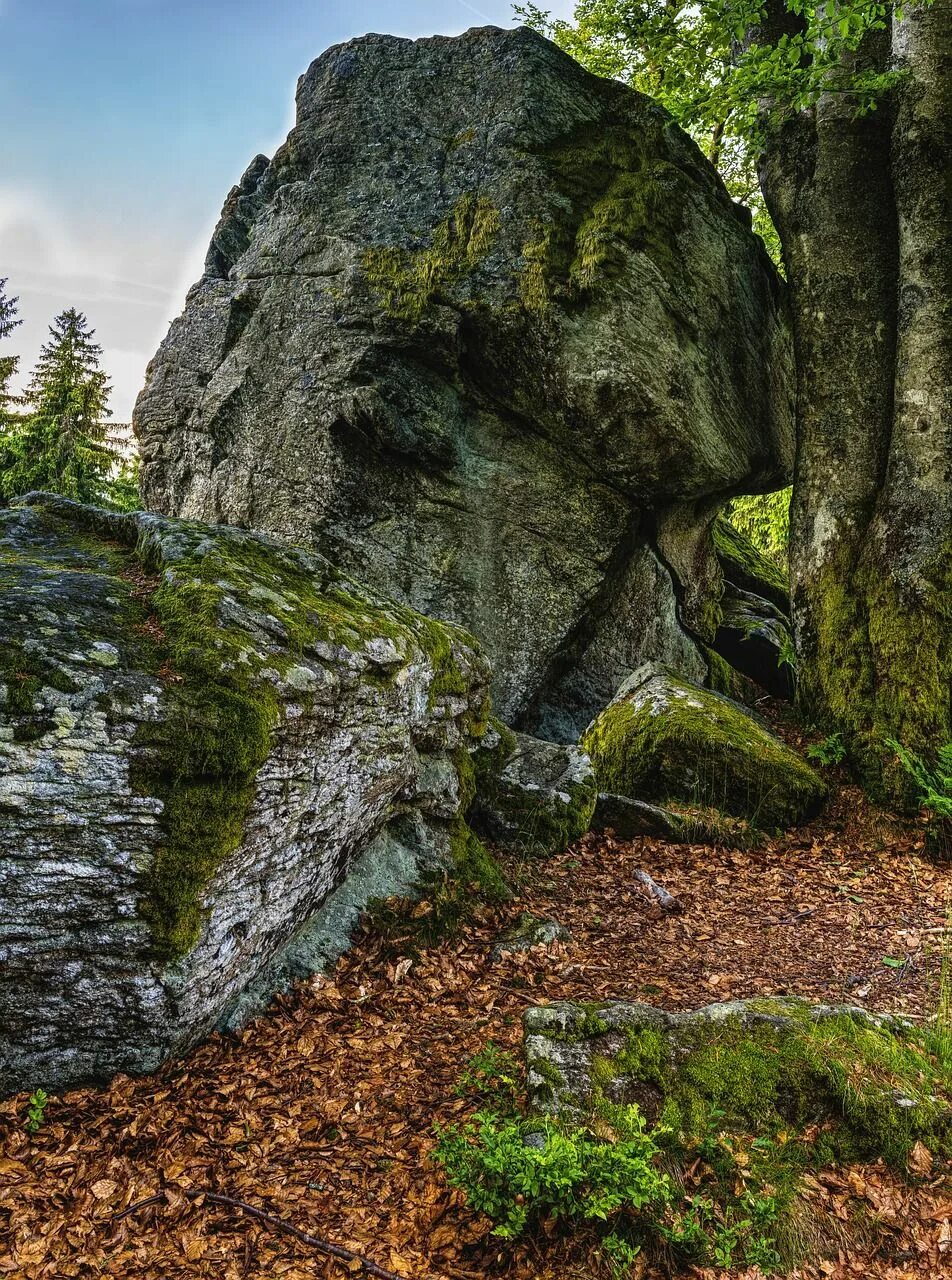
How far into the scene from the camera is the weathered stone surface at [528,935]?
5.14 m

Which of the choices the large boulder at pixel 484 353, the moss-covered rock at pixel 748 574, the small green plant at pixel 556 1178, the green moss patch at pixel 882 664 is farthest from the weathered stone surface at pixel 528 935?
the moss-covered rock at pixel 748 574

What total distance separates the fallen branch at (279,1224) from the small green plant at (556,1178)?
1.24ft

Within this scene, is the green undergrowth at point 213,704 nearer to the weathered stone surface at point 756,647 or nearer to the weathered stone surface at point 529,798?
the weathered stone surface at point 529,798

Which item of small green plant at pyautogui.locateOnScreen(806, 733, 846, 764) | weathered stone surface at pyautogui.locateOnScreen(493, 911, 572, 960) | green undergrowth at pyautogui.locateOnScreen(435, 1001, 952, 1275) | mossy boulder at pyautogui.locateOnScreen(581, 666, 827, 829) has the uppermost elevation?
small green plant at pyautogui.locateOnScreen(806, 733, 846, 764)

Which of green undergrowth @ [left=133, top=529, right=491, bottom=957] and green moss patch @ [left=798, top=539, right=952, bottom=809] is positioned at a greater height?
green moss patch @ [left=798, top=539, right=952, bottom=809]

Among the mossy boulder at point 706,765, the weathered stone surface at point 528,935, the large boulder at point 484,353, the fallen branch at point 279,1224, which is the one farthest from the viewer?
the large boulder at point 484,353

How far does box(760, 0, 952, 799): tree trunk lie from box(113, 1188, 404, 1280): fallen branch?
275 inches

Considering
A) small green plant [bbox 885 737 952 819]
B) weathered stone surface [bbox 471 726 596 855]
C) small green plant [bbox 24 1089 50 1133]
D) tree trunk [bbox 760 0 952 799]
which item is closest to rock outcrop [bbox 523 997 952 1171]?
small green plant [bbox 24 1089 50 1133]

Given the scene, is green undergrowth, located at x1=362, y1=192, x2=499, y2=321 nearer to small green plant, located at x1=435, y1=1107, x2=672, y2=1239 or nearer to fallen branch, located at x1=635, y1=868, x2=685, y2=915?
fallen branch, located at x1=635, y1=868, x2=685, y2=915

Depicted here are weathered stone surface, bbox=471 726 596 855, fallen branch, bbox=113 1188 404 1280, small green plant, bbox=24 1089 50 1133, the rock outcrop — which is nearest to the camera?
fallen branch, bbox=113 1188 404 1280

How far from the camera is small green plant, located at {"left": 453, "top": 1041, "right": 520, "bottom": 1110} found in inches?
138

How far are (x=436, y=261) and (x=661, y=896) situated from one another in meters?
7.63

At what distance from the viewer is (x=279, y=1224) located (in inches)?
112

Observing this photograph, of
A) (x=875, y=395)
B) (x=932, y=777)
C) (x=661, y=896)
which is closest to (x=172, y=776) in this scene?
(x=661, y=896)
